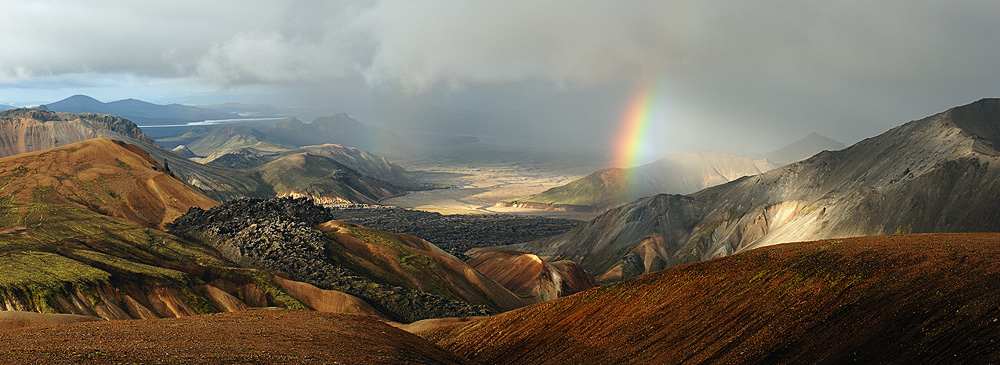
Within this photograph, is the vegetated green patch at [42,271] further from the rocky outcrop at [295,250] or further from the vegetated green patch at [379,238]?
the vegetated green patch at [379,238]

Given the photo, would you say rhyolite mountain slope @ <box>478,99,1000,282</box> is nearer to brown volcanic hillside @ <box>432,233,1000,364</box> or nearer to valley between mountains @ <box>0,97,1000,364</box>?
valley between mountains @ <box>0,97,1000,364</box>

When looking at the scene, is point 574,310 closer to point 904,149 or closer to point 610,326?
point 610,326

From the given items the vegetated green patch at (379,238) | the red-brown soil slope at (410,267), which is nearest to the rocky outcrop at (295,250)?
the red-brown soil slope at (410,267)

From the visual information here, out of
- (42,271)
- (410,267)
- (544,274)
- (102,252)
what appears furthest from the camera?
(544,274)

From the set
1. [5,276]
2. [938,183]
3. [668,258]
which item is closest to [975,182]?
[938,183]

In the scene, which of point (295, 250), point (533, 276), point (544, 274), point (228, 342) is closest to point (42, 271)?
point (295, 250)

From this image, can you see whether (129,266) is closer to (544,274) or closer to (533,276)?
(533,276)
